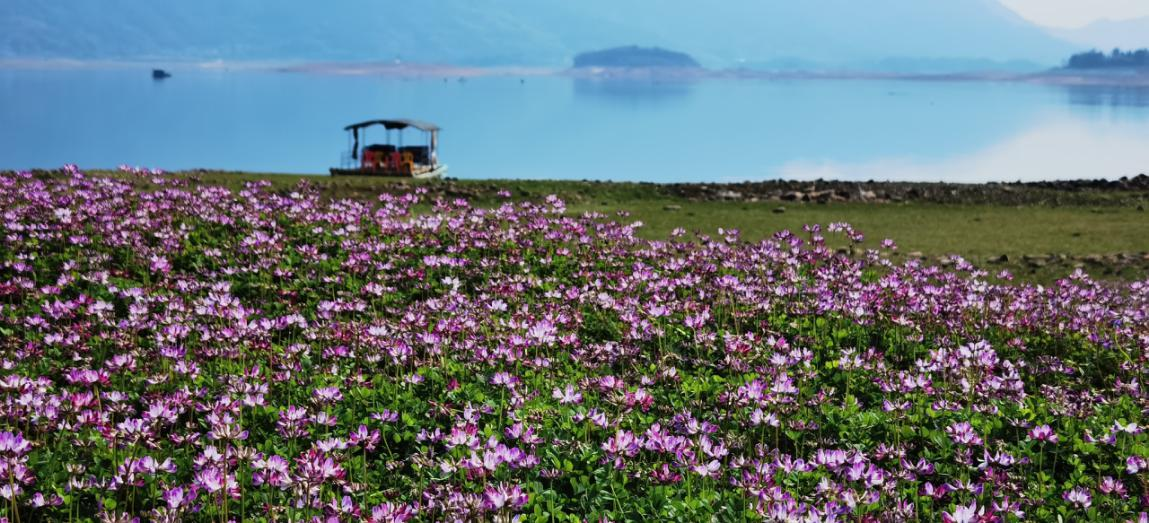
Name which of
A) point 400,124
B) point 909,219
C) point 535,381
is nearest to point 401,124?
point 400,124

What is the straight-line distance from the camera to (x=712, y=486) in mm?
5492

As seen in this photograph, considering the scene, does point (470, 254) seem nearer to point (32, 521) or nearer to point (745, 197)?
point (32, 521)

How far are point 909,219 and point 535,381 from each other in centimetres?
1405

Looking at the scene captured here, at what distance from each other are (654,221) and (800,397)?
439 inches

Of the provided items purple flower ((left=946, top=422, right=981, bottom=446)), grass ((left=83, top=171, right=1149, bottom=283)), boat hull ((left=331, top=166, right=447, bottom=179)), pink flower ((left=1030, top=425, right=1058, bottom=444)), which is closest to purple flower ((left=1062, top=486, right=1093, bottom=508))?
pink flower ((left=1030, top=425, right=1058, bottom=444))

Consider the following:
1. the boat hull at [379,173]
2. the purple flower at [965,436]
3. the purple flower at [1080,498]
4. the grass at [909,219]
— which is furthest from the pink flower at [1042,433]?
the boat hull at [379,173]

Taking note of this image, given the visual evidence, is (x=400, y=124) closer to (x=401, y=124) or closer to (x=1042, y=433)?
(x=401, y=124)

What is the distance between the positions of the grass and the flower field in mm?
3273

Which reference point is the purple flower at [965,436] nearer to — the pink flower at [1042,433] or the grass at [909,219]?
the pink flower at [1042,433]

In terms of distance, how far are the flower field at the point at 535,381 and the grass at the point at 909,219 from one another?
3273mm

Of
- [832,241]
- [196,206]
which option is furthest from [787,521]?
[832,241]

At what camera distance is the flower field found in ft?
16.9

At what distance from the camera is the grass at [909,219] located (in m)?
15.3

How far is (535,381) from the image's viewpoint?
7117mm
